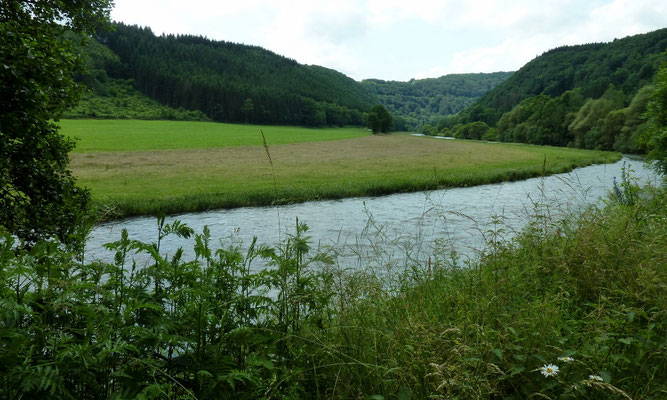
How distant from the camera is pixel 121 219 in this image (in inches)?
637

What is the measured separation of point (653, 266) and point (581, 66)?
14319cm

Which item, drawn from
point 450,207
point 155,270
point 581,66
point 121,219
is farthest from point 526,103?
point 155,270

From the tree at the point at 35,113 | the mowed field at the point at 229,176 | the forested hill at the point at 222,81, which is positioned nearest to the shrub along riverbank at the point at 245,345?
the tree at the point at 35,113

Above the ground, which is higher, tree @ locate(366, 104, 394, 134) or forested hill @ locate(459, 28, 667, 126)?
forested hill @ locate(459, 28, 667, 126)

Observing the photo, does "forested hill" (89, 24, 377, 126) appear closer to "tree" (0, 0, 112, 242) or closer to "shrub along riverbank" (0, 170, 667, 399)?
"tree" (0, 0, 112, 242)

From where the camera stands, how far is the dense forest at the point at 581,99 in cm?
5991

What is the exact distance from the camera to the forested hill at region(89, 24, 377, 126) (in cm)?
11744

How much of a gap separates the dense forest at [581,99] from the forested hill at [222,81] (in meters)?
58.0

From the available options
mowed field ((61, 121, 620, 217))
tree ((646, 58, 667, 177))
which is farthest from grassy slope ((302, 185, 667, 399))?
tree ((646, 58, 667, 177))

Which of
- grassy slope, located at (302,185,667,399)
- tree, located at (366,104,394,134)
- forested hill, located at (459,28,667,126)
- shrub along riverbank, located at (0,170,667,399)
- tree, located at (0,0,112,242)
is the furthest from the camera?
tree, located at (366,104,394,134)

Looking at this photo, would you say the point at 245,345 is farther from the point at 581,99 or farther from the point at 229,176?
the point at 581,99

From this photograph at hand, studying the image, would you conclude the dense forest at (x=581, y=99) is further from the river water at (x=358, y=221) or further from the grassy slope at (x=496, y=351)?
the grassy slope at (x=496, y=351)

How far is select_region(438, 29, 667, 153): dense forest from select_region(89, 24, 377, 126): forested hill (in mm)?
57967

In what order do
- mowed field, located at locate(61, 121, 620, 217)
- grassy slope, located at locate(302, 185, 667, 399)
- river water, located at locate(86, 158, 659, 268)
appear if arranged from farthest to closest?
mowed field, located at locate(61, 121, 620, 217)
river water, located at locate(86, 158, 659, 268)
grassy slope, located at locate(302, 185, 667, 399)
